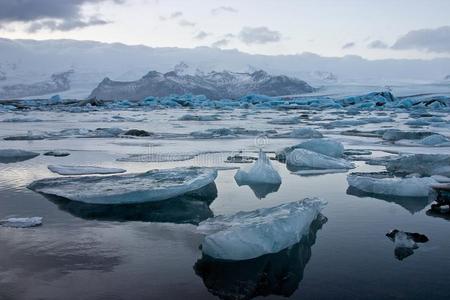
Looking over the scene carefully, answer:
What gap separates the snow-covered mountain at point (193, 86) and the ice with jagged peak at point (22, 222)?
241ft

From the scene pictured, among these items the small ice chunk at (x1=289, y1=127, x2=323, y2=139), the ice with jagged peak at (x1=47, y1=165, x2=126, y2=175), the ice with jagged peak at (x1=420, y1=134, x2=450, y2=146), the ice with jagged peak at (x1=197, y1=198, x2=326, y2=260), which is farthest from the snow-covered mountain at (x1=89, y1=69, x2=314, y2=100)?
the ice with jagged peak at (x1=197, y1=198, x2=326, y2=260)

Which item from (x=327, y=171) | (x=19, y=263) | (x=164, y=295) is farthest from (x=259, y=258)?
(x=327, y=171)

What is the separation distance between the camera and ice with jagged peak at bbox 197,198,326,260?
3.26m

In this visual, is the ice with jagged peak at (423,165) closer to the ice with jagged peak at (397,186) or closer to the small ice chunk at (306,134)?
the ice with jagged peak at (397,186)

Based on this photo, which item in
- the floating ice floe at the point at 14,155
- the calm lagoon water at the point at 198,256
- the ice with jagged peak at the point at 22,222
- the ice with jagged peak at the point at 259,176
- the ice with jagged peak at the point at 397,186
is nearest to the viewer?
the calm lagoon water at the point at 198,256

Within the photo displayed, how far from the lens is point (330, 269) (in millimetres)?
3109

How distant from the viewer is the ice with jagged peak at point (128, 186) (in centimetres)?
478

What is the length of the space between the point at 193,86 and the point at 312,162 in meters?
74.5

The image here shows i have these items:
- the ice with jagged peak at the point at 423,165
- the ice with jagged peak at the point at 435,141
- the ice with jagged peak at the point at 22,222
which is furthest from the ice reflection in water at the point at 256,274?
the ice with jagged peak at the point at 435,141

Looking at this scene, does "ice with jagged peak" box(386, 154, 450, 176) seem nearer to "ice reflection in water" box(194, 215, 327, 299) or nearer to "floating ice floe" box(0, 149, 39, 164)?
"ice reflection in water" box(194, 215, 327, 299)

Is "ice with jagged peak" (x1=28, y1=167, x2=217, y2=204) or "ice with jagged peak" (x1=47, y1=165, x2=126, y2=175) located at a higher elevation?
"ice with jagged peak" (x1=28, y1=167, x2=217, y2=204)

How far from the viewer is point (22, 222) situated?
4.07m

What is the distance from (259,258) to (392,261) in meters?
0.85

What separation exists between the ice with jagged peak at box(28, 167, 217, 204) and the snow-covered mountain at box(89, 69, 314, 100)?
236 ft
